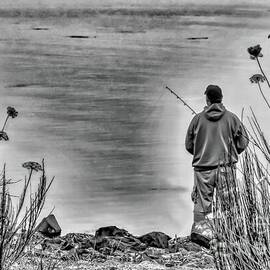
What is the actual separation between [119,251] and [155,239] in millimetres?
806

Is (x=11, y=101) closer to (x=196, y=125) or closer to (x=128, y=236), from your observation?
(x=128, y=236)

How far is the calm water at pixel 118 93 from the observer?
14.3 meters

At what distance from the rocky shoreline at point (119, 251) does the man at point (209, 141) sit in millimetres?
353

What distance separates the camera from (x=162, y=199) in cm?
1420

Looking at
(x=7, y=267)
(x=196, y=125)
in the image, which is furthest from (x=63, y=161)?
(x=7, y=267)

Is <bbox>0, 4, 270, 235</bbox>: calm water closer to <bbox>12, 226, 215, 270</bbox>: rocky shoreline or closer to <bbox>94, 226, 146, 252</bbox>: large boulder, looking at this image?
<bbox>94, 226, 146, 252</bbox>: large boulder

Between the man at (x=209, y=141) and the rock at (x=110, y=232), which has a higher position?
the rock at (x=110, y=232)

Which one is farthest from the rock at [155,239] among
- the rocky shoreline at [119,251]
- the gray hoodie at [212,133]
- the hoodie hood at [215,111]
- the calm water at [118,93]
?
the hoodie hood at [215,111]

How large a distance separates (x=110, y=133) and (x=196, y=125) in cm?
494

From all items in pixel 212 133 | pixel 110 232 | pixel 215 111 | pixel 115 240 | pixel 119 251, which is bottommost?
pixel 119 251

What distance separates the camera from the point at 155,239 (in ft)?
39.0

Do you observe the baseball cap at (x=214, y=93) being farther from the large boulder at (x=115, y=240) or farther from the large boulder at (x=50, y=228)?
the large boulder at (x=50, y=228)

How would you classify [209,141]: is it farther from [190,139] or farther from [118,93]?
[118,93]

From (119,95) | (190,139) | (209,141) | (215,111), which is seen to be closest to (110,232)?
(190,139)
